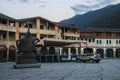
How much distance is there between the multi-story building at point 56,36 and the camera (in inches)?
1948

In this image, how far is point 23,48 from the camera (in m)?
31.0

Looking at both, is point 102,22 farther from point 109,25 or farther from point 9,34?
point 9,34

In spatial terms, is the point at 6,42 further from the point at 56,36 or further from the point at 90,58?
the point at 90,58

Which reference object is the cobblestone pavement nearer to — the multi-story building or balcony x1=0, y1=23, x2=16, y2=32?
the multi-story building

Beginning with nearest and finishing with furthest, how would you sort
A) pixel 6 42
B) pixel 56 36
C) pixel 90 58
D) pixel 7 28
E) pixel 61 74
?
pixel 61 74
pixel 90 58
pixel 7 28
pixel 6 42
pixel 56 36

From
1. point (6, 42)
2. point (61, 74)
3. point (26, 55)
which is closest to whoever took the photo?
point (61, 74)

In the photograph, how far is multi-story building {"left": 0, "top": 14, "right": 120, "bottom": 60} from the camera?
162 ft

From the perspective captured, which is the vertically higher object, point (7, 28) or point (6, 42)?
point (7, 28)

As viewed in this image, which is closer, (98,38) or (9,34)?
(9,34)

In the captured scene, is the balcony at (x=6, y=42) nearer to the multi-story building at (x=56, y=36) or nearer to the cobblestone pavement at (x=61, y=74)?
the multi-story building at (x=56, y=36)

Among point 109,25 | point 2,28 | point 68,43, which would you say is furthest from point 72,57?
point 109,25

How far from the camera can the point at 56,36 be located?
8219cm

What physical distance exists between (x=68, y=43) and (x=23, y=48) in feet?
57.0

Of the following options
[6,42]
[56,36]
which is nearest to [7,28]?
[6,42]
